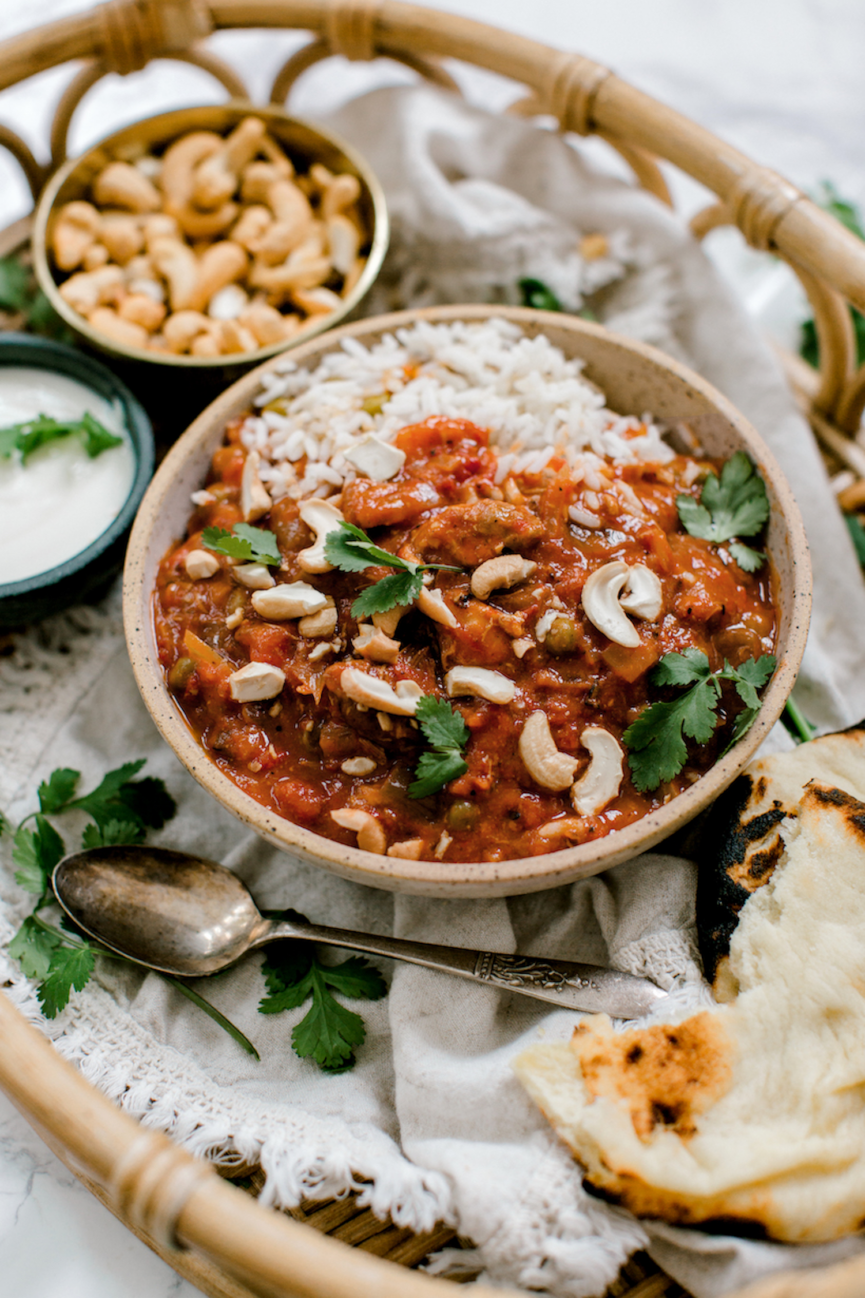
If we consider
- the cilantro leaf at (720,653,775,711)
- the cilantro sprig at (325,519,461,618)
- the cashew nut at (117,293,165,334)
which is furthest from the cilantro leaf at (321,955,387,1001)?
the cashew nut at (117,293,165,334)

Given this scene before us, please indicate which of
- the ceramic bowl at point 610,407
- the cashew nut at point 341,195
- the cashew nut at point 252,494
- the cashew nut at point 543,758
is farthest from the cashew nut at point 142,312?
the cashew nut at point 543,758

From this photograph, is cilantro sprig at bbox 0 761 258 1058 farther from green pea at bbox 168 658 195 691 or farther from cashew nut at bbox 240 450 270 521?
cashew nut at bbox 240 450 270 521

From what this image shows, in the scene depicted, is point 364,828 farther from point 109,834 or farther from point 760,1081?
point 760,1081

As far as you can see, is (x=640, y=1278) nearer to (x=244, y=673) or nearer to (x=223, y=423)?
(x=244, y=673)

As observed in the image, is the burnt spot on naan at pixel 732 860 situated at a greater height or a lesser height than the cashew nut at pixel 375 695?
lesser

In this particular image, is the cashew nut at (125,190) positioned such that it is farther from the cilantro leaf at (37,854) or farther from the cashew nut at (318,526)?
the cilantro leaf at (37,854)

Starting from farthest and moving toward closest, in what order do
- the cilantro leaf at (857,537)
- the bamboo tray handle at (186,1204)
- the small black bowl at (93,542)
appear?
the cilantro leaf at (857,537) < the small black bowl at (93,542) < the bamboo tray handle at (186,1204)
